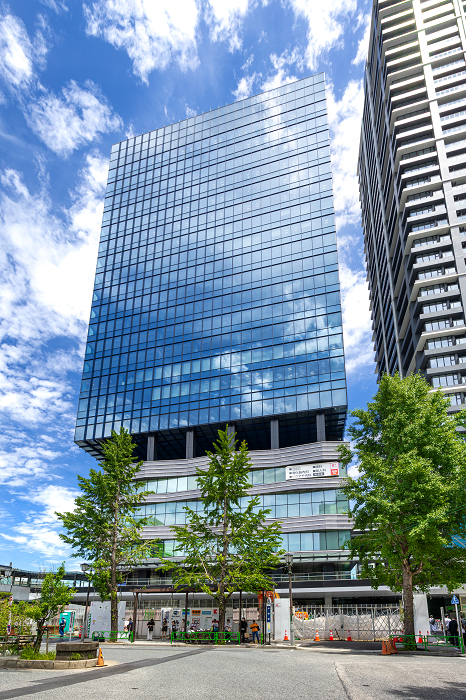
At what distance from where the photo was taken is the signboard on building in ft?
198

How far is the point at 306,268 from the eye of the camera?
73875mm

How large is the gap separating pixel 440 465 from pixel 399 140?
70976 millimetres

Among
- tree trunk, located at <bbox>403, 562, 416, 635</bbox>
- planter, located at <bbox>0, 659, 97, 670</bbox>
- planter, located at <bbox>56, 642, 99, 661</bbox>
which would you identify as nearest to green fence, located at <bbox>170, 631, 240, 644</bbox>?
tree trunk, located at <bbox>403, 562, 416, 635</bbox>

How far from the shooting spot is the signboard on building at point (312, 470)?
6047 cm

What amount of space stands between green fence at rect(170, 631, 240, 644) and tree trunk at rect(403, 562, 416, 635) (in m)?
10.5

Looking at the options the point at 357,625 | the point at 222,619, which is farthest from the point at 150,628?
the point at 357,625

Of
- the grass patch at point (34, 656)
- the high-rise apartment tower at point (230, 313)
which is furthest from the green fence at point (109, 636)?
the high-rise apartment tower at point (230, 313)

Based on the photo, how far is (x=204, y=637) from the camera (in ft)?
111

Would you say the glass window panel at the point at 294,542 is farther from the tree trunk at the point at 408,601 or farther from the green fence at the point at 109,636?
the tree trunk at the point at 408,601

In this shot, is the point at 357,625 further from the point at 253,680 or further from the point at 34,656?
the point at 253,680

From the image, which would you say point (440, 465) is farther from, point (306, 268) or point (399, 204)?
point (399, 204)

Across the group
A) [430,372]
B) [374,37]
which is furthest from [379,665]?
[374,37]

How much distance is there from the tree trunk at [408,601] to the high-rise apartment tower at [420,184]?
41863 millimetres

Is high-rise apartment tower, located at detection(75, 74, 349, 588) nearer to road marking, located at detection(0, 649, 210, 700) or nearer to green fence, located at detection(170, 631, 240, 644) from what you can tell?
green fence, located at detection(170, 631, 240, 644)
